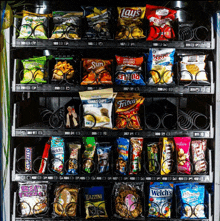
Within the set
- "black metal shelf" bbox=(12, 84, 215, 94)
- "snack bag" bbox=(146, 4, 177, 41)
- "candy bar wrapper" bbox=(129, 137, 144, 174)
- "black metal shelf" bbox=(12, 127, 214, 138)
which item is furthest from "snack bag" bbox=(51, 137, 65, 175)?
"snack bag" bbox=(146, 4, 177, 41)

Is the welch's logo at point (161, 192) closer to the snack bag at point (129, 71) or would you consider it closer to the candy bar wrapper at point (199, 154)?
the candy bar wrapper at point (199, 154)

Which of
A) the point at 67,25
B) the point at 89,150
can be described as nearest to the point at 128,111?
the point at 89,150

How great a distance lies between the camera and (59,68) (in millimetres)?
1516

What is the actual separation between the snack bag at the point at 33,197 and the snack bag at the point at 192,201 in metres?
0.87

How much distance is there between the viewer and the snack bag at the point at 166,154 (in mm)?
1497

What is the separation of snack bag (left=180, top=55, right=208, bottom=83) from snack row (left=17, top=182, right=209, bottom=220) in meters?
0.70

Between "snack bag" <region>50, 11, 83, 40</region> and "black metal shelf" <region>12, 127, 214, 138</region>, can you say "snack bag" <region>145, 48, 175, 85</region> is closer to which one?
"black metal shelf" <region>12, 127, 214, 138</region>

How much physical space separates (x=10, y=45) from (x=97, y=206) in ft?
3.78

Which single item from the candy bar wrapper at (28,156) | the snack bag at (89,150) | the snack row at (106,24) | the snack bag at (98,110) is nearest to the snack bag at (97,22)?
the snack row at (106,24)

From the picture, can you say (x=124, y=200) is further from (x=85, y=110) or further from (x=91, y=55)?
(x=91, y=55)

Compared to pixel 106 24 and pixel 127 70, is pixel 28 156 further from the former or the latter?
pixel 106 24

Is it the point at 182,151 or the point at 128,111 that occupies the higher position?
the point at 128,111

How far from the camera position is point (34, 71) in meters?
1.50

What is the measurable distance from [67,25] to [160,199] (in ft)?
4.19
